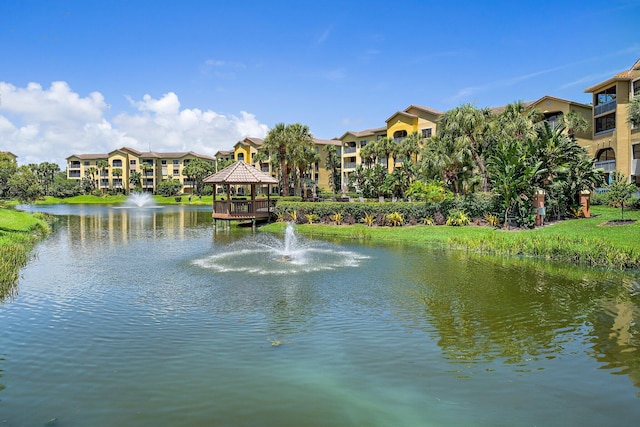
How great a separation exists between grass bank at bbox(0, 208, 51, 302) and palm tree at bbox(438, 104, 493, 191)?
31.0 m

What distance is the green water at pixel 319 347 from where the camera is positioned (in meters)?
7.31

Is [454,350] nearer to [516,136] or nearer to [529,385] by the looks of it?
[529,385]

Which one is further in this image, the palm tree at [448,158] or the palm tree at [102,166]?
the palm tree at [102,166]

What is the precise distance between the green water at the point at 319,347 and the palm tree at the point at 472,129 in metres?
21.5

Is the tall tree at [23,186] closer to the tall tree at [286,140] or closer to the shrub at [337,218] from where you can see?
the tall tree at [286,140]

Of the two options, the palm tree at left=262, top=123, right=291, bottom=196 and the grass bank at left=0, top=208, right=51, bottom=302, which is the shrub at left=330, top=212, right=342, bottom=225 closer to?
the palm tree at left=262, top=123, right=291, bottom=196

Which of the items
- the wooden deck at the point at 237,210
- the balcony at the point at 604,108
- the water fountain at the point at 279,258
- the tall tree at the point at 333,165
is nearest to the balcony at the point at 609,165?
the balcony at the point at 604,108

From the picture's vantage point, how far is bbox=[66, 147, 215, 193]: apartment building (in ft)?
405

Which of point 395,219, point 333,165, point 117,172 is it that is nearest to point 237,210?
point 395,219

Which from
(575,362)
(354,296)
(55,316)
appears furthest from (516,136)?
(55,316)

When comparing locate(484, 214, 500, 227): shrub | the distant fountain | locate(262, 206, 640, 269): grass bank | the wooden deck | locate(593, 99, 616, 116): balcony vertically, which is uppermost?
locate(593, 99, 616, 116): balcony

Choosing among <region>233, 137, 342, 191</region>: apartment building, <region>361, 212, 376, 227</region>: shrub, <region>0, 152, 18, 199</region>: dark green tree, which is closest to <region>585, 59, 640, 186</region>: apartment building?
<region>361, 212, 376, 227</region>: shrub

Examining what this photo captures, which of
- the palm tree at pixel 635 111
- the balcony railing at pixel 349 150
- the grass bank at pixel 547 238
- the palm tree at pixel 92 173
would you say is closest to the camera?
the grass bank at pixel 547 238

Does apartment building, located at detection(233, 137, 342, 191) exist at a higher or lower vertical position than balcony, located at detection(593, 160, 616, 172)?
higher
